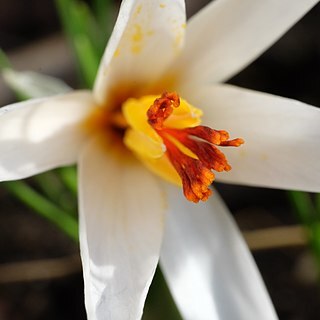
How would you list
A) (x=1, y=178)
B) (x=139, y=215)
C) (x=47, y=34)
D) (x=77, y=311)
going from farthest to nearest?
(x=47, y=34) → (x=77, y=311) → (x=139, y=215) → (x=1, y=178)

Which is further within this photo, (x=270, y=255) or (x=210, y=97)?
(x=270, y=255)

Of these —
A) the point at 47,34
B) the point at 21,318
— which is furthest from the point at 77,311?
the point at 47,34

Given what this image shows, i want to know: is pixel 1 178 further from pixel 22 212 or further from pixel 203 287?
pixel 22 212

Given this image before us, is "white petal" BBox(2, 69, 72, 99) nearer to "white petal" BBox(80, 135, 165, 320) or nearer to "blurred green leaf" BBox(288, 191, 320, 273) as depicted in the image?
"white petal" BBox(80, 135, 165, 320)

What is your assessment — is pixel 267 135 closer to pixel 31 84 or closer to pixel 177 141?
pixel 177 141

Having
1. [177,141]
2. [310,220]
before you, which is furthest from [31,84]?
[310,220]

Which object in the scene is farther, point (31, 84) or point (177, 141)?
point (31, 84)
